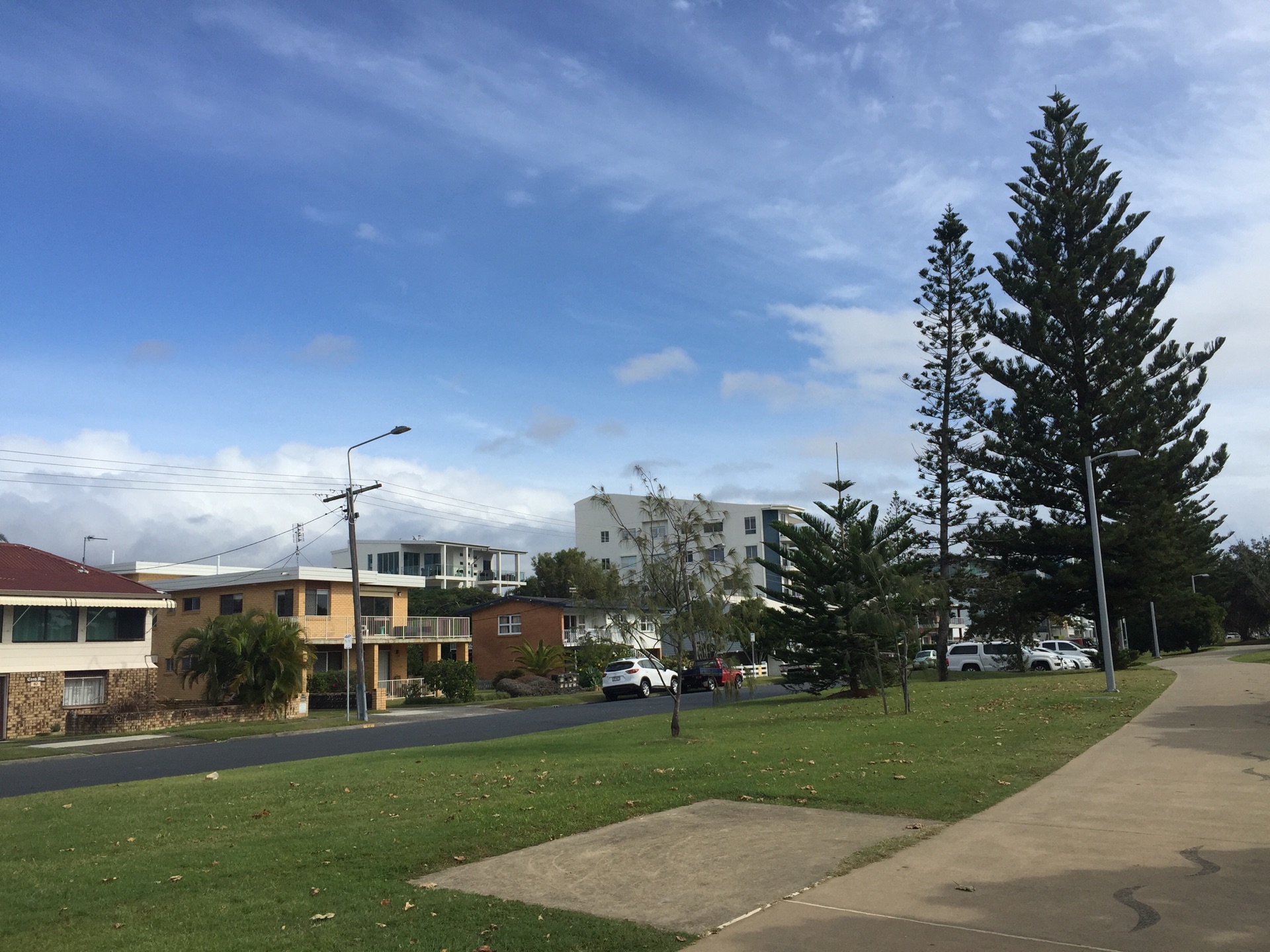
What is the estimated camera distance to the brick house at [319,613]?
42906mm

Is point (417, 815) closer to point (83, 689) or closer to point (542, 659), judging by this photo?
point (83, 689)

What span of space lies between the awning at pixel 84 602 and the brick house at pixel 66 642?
3 cm

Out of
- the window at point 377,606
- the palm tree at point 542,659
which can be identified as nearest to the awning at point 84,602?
the window at point 377,606

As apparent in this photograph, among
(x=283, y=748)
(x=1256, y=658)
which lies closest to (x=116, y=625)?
(x=283, y=748)

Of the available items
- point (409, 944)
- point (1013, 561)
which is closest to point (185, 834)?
point (409, 944)

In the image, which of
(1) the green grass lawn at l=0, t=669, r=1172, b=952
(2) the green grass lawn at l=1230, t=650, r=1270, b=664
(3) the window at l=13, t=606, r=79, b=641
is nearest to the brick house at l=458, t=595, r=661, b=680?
(3) the window at l=13, t=606, r=79, b=641

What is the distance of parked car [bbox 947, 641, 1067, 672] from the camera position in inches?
1549

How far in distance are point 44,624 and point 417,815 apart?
27.8 metres

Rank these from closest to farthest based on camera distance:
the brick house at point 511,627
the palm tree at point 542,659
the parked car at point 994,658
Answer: the parked car at point 994,658 < the palm tree at point 542,659 < the brick house at point 511,627

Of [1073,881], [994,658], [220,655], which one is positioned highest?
[220,655]

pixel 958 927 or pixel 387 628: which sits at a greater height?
pixel 387 628

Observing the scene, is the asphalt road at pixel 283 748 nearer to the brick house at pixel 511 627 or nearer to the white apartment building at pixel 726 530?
the brick house at pixel 511 627

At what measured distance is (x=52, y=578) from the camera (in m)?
33.5

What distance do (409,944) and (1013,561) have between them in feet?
120
